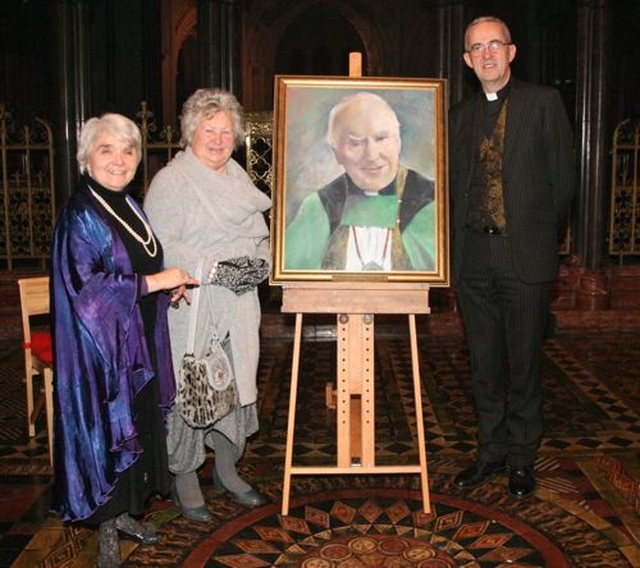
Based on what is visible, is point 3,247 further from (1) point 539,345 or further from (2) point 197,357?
(1) point 539,345

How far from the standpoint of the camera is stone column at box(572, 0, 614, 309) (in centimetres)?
763

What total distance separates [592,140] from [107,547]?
597 centimetres

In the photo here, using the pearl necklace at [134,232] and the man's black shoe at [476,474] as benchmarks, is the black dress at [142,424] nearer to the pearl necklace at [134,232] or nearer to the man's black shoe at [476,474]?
the pearl necklace at [134,232]

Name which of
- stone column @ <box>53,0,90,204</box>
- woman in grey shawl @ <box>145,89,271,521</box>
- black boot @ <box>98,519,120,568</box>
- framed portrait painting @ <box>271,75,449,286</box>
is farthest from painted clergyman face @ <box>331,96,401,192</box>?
stone column @ <box>53,0,90,204</box>

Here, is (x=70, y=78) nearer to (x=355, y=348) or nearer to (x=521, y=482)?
(x=355, y=348)

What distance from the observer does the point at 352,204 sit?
141 inches

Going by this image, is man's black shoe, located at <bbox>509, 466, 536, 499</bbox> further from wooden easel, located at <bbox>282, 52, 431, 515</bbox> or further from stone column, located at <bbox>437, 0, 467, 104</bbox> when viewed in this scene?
stone column, located at <bbox>437, 0, 467, 104</bbox>

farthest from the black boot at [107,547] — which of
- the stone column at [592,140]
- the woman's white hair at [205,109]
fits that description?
the stone column at [592,140]

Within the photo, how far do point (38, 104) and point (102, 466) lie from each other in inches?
398

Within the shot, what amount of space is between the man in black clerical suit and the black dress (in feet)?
4.67

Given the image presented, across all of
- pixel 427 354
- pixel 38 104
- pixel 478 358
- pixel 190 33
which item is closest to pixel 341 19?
pixel 190 33

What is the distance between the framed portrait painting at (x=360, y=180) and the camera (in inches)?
139

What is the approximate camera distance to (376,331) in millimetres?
7469

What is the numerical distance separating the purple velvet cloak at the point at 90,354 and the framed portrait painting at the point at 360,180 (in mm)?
728
